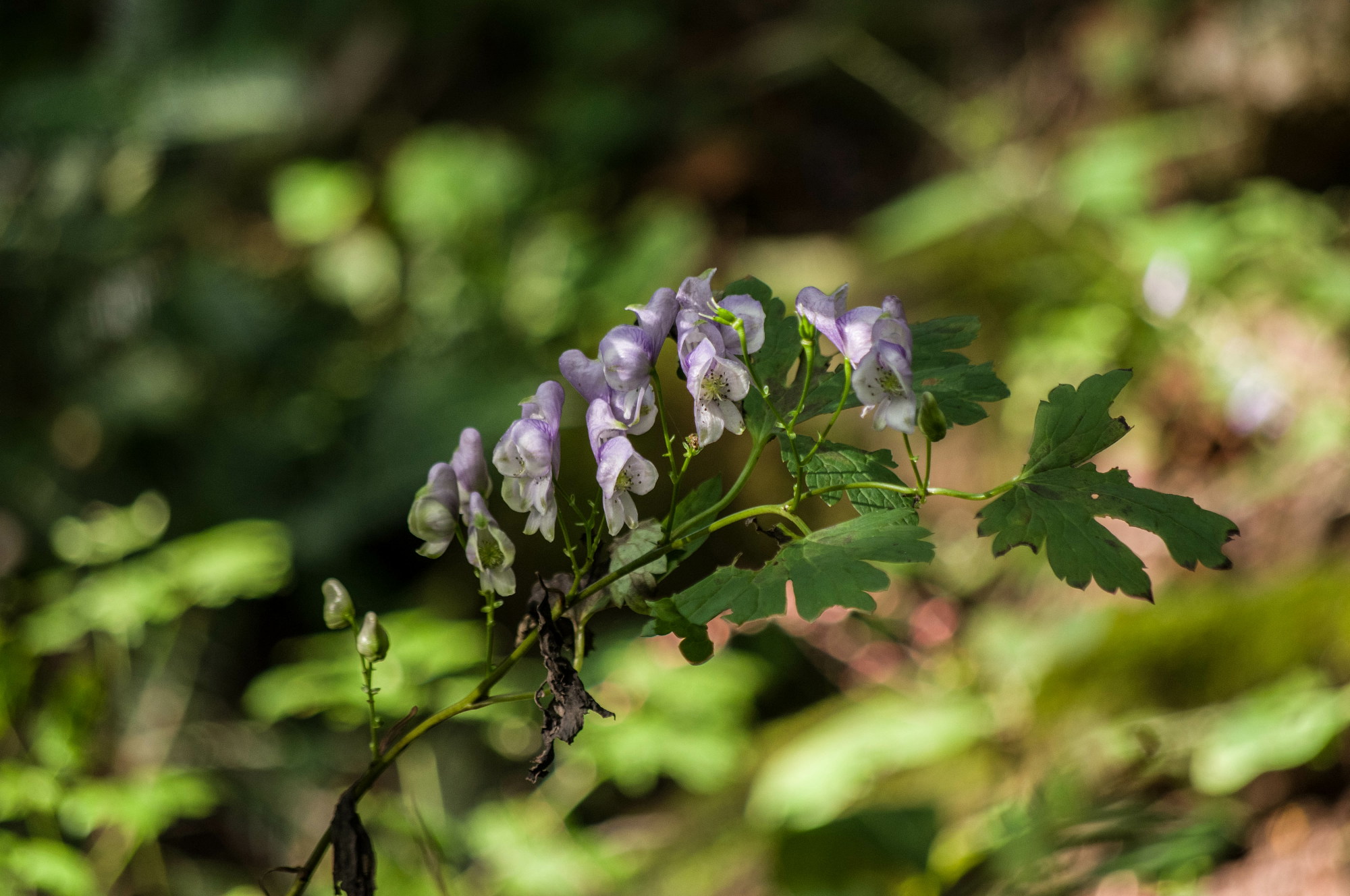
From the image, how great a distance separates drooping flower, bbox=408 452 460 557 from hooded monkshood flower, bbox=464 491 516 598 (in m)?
0.02

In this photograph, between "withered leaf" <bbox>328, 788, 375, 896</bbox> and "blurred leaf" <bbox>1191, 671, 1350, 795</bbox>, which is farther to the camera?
"blurred leaf" <bbox>1191, 671, 1350, 795</bbox>

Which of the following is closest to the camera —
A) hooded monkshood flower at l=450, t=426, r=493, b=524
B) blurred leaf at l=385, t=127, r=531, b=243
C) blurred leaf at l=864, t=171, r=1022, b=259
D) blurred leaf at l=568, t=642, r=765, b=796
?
hooded monkshood flower at l=450, t=426, r=493, b=524

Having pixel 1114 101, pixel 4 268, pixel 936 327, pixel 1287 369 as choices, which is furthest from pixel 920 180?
pixel 936 327

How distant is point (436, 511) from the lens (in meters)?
0.53

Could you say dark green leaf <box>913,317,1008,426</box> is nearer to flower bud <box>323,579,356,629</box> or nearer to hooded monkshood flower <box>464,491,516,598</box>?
hooded monkshood flower <box>464,491,516,598</box>

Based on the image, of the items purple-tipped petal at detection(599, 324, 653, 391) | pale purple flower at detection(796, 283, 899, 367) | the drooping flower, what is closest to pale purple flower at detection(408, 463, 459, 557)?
the drooping flower

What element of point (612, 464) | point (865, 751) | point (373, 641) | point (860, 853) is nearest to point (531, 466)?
point (612, 464)

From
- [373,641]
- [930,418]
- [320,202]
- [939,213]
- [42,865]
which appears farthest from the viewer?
[320,202]

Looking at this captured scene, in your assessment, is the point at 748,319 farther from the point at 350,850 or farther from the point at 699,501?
the point at 350,850

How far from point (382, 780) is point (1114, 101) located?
3.71 meters

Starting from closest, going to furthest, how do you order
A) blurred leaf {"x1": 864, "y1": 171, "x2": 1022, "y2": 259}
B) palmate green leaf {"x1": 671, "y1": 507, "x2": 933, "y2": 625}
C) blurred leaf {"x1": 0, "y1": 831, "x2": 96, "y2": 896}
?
1. palmate green leaf {"x1": 671, "y1": 507, "x2": 933, "y2": 625}
2. blurred leaf {"x1": 0, "y1": 831, "x2": 96, "y2": 896}
3. blurred leaf {"x1": 864, "y1": 171, "x2": 1022, "y2": 259}

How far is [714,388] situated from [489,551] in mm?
153

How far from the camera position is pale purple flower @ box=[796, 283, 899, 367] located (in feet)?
1.64

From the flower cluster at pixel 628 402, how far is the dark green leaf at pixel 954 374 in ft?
0.11
